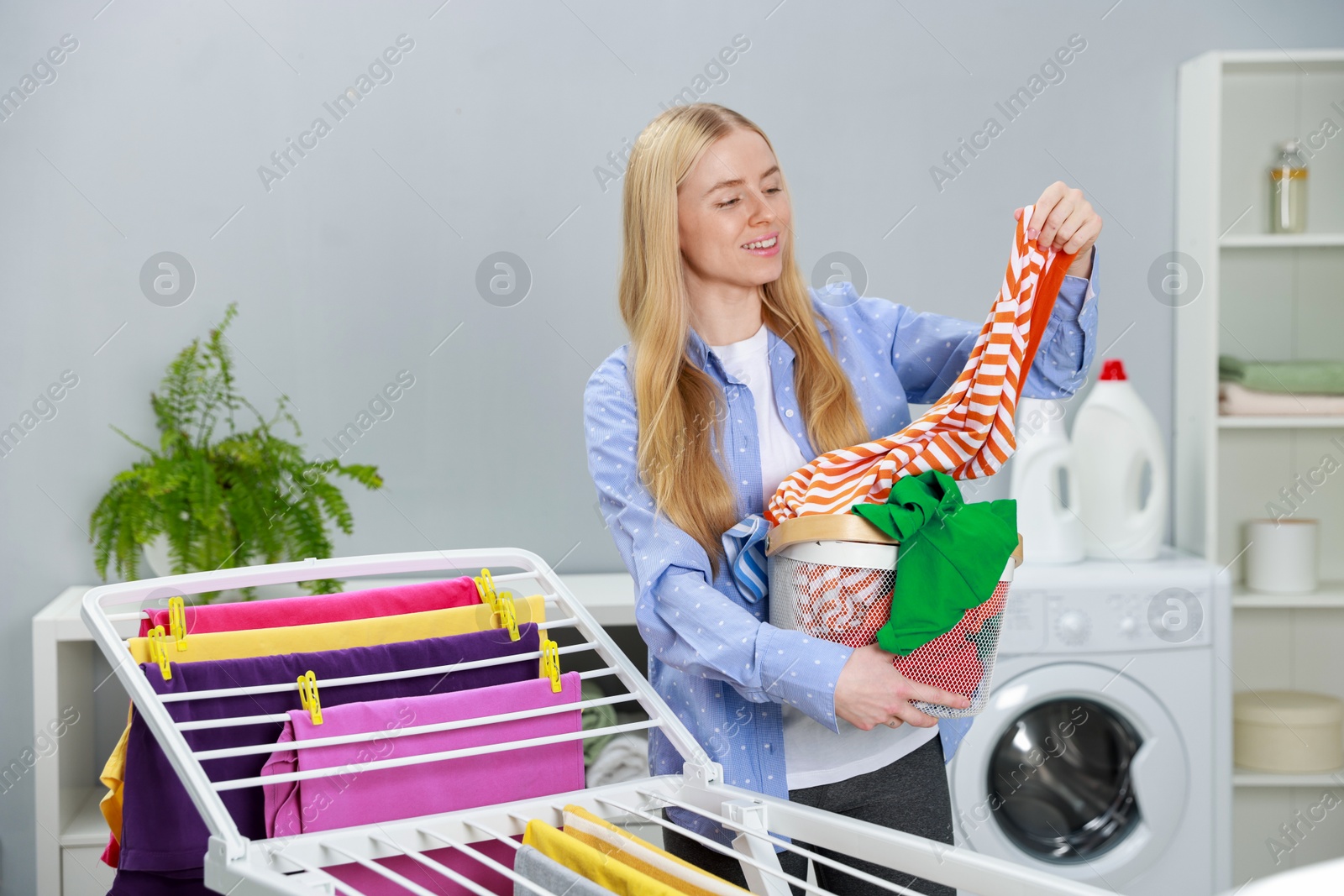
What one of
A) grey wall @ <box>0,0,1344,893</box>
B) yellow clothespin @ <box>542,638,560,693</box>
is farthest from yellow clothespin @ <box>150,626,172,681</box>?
grey wall @ <box>0,0,1344,893</box>

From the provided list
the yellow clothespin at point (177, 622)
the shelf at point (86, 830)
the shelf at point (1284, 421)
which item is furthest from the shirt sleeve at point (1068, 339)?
the shelf at point (86, 830)

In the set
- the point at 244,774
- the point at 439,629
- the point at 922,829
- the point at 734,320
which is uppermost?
the point at 734,320

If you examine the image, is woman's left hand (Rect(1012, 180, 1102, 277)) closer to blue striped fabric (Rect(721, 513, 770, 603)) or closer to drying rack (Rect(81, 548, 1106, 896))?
blue striped fabric (Rect(721, 513, 770, 603))

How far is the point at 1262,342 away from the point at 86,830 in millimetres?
2811

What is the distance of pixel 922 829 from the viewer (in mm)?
1311

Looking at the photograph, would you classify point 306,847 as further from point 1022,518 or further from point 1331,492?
point 1331,492

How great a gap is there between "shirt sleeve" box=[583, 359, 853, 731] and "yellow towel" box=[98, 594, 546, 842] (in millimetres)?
151

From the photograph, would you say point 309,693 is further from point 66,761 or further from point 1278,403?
point 1278,403

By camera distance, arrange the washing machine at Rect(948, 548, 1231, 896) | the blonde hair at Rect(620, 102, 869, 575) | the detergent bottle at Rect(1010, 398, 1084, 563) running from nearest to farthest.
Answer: the blonde hair at Rect(620, 102, 869, 575) < the washing machine at Rect(948, 548, 1231, 896) < the detergent bottle at Rect(1010, 398, 1084, 563)

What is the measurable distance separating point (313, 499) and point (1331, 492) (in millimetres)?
2375

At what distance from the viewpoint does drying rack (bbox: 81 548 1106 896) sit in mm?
926

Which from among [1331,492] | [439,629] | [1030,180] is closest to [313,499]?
[439,629]

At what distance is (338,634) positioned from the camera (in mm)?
1271

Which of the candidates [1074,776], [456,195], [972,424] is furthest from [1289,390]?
[456,195]
